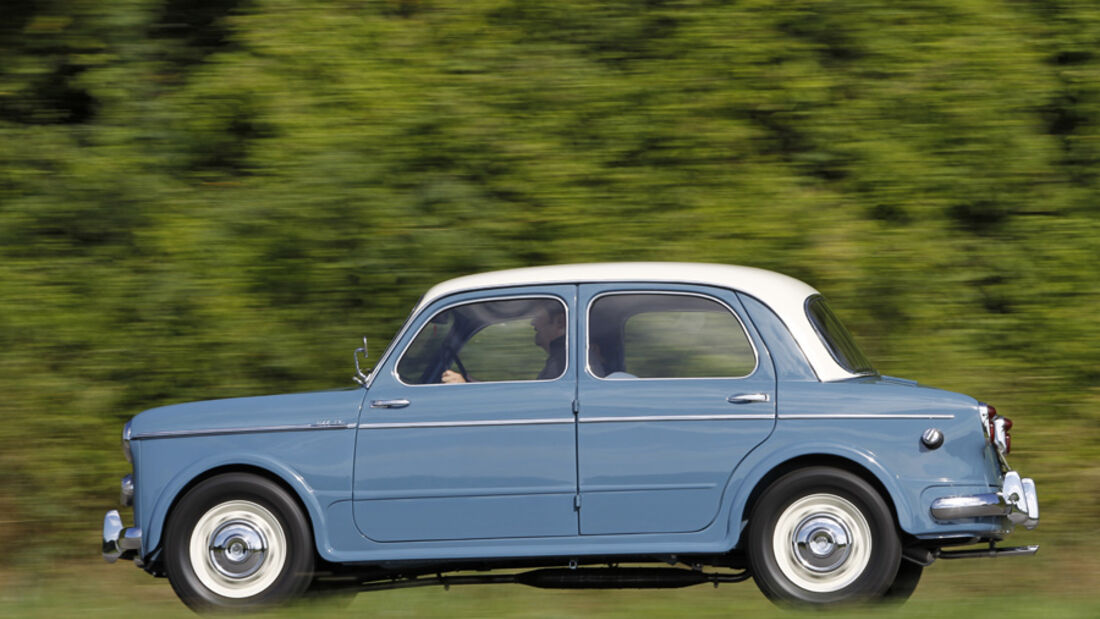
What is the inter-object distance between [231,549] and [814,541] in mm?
2859

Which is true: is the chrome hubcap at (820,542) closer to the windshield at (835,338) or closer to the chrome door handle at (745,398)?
the chrome door handle at (745,398)

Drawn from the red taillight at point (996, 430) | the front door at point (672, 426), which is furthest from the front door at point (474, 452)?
the red taillight at point (996, 430)

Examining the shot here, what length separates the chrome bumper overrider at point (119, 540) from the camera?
650cm

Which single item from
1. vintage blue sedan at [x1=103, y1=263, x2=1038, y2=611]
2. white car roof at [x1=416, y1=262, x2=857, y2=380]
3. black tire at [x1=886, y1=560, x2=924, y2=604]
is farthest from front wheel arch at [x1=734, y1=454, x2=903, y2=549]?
black tire at [x1=886, y1=560, x2=924, y2=604]

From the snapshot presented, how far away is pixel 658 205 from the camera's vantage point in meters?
9.39

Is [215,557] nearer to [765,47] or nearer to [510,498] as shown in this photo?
[510,498]

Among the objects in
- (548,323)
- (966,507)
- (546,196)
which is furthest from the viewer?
(546,196)

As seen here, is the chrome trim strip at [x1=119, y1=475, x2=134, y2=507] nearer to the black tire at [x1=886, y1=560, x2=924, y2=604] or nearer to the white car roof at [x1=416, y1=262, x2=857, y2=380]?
the white car roof at [x1=416, y1=262, x2=857, y2=380]

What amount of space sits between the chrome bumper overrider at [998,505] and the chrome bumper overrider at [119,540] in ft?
12.7

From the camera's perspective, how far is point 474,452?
631 cm

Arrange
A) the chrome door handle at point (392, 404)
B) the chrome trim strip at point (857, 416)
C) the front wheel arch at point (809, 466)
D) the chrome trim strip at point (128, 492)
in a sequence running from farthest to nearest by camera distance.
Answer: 1. the chrome trim strip at point (128, 492)
2. the chrome door handle at point (392, 404)
3. the front wheel arch at point (809, 466)
4. the chrome trim strip at point (857, 416)

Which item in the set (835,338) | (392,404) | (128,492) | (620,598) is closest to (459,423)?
(392,404)

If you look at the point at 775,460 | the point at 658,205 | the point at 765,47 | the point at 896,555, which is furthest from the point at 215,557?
the point at 765,47

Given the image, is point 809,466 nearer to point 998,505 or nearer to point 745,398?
point 745,398
